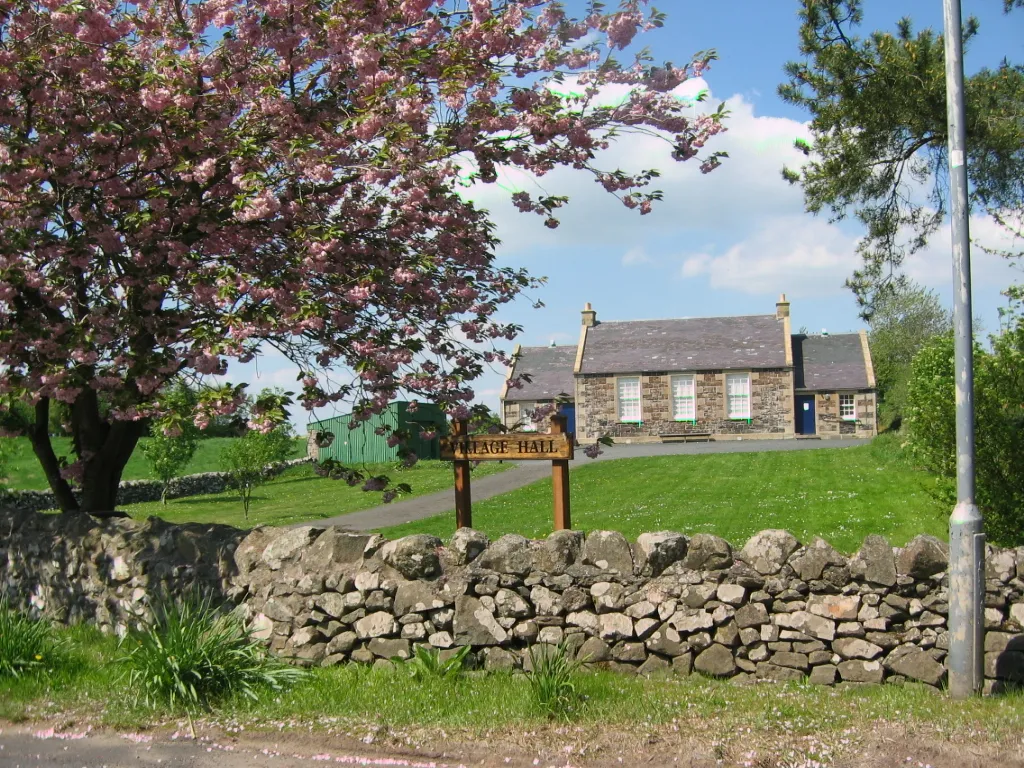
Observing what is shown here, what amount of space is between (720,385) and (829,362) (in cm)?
613

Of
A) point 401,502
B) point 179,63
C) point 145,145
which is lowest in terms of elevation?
point 401,502

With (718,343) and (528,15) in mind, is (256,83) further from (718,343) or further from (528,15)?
(718,343)

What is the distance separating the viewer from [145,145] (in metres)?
7.91

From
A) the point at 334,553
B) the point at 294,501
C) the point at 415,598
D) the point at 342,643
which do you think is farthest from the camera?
the point at 294,501

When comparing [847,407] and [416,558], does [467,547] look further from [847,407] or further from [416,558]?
[847,407]

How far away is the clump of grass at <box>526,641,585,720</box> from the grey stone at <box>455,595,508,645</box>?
72 centimetres

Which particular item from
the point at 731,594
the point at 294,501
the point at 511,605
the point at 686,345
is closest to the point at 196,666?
the point at 511,605

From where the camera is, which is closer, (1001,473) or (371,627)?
(371,627)

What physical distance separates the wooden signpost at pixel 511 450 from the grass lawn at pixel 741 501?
5263 mm

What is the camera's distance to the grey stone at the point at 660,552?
23.9 ft

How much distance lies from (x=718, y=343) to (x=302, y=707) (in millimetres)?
43349

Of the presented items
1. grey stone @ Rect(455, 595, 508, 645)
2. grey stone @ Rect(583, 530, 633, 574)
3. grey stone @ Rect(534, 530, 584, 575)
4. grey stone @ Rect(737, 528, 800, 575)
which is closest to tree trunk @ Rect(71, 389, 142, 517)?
grey stone @ Rect(455, 595, 508, 645)

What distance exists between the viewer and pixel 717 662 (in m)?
7.10

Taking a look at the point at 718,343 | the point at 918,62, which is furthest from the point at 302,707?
the point at 718,343
